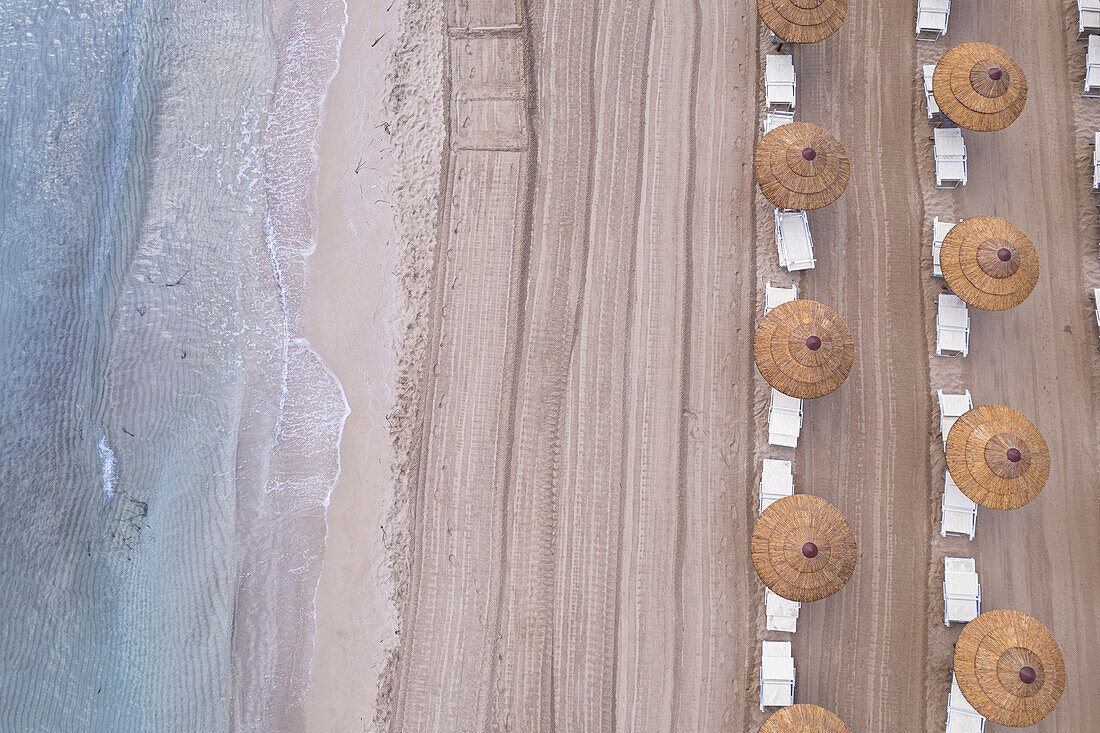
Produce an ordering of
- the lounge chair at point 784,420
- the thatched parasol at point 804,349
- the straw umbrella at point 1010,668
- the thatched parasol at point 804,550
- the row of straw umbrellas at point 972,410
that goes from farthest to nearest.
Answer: the lounge chair at point 784,420 < the thatched parasol at point 804,349 < the thatched parasol at point 804,550 < the row of straw umbrellas at point 972,410 < the straw umbrella at point 1010,668

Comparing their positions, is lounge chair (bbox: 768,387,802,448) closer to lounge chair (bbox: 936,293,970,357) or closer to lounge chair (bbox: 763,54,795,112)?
lounge chair (bbox: 936,293,970,357)

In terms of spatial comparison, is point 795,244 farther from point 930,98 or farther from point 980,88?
point 980,88

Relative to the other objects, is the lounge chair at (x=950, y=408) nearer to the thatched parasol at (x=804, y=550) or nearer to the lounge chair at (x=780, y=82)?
the thatched parasol at (x=804, y=550)

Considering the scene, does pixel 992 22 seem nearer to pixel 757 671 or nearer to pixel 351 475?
pixel 757 671

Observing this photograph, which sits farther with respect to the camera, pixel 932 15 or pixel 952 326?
pixel 932 15

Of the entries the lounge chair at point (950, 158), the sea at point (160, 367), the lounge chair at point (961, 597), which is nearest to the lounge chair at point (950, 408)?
the lounge chair at point (961, 597)

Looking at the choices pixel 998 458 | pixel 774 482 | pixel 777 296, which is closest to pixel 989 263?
pixel 998 458
